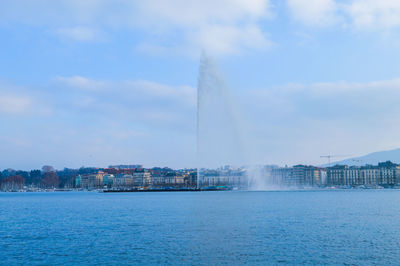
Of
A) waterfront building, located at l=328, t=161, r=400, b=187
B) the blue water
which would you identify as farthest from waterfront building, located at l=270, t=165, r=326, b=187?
the blue water

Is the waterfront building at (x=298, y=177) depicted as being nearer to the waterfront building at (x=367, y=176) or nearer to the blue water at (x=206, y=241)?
the waterfront building at (x=367, y=176)

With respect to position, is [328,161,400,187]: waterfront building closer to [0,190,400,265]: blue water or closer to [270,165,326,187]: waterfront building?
[270,165,326,187]: waterfront building

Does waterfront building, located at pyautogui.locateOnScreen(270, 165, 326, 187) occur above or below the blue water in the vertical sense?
above

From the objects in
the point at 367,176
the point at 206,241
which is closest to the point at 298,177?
the point at 367,176

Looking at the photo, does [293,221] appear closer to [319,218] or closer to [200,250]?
[319,218]

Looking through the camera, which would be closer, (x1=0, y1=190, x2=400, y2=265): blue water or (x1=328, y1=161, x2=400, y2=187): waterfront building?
(x1=0, y1=190, x2=400, y2=265): blue water

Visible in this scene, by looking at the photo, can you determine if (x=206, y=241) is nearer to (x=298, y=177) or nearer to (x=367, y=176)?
(x=367, y=176)

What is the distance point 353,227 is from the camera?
100 ft

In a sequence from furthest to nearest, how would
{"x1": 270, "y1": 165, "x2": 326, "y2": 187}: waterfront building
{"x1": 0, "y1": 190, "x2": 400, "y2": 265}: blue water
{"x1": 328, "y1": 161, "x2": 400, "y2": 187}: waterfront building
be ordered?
{"x1": 270, "y1": 165, "x2": 326, "y2": 187}: waterfront building < {"x1": 328, "y1": 161, "x2": 400, "y2": 187}: waterfront building < {"x1": 0, "y1": 190, "x2": 400, "y2": 265}: blue water

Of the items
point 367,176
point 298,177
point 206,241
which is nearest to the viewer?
point 206,241

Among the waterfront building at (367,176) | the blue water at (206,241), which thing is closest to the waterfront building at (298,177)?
the waterfront building at (367,176)

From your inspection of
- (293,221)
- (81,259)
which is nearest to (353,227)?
(293,221)

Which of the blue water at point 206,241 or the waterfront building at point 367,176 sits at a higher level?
the waterfront building at point 367,176

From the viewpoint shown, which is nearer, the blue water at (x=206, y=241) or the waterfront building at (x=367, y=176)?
the blue water at (x=206, y=241)
